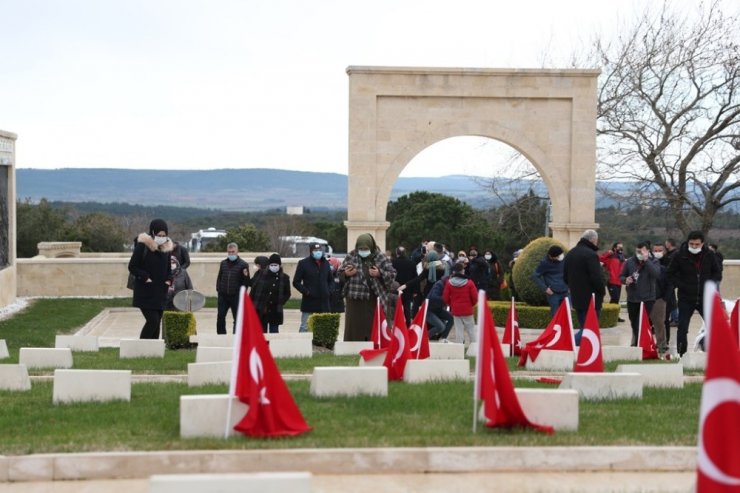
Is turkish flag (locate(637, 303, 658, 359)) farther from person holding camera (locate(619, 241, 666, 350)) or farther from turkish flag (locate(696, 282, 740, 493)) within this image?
turkish flag (locate(696, 282, 740, 493))

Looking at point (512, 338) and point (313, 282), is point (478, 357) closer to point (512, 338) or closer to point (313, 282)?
point (512, 338)

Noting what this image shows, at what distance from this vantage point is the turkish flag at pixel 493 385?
9.01 meters

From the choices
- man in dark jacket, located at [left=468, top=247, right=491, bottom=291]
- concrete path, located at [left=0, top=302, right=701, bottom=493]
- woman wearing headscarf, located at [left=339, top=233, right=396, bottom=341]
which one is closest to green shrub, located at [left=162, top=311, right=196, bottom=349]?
woman wearing headscarf, located at [left=339, top=233, right=396, bottom=341]

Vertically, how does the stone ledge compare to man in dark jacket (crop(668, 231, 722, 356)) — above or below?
below

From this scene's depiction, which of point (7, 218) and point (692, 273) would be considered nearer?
point (692, 273)

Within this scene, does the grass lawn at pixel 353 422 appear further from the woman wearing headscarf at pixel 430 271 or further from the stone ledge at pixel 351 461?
the woman wearing headscarf at pixel 430 271

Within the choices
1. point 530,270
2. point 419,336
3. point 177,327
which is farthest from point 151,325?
point 530,270

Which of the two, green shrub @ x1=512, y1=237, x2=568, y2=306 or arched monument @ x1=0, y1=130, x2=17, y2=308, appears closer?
green shrub @ x1=512, y1=237, x2=568, y2=306

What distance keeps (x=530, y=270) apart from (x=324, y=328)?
256 inches

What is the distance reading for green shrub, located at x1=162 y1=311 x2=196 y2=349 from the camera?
1722 centimetres

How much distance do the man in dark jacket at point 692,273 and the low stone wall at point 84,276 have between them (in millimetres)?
15932

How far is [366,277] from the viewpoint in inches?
644

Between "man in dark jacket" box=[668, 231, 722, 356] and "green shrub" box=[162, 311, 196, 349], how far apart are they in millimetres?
6544

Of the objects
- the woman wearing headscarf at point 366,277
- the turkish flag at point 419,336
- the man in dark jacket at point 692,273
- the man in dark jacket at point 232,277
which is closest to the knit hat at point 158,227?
the woman wearing headscarf at point 366,277
